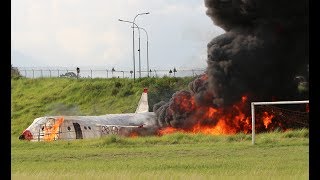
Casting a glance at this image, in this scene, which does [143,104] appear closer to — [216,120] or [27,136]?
[216,120]

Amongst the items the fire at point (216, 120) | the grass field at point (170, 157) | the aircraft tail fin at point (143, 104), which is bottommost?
the grass field at point (170, 157)

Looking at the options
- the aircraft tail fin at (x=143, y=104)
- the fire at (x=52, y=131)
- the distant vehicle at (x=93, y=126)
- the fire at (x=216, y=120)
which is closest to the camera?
the fire at (x=52, y=131)

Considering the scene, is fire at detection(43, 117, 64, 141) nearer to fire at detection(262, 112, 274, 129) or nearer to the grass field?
the grass field

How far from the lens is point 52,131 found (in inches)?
1089

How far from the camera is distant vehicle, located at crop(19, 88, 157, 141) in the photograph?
1090 inches

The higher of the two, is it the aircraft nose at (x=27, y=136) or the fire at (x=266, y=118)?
the fire at (x=266, y=118)

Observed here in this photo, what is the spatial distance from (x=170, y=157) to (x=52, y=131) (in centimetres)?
1022

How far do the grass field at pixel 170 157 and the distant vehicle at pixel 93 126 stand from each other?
1917mm

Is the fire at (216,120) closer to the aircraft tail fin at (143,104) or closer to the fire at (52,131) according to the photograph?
the aircraft tail fin at (143,104)

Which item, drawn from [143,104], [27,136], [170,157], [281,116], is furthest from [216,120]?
[170,157]

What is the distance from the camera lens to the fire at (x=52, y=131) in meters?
27.3

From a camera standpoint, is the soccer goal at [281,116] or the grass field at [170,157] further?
the soccer goal at [281,116]

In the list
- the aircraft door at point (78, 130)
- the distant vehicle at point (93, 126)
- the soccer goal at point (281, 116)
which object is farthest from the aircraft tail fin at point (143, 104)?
the soccer goal at point (281, 116)
